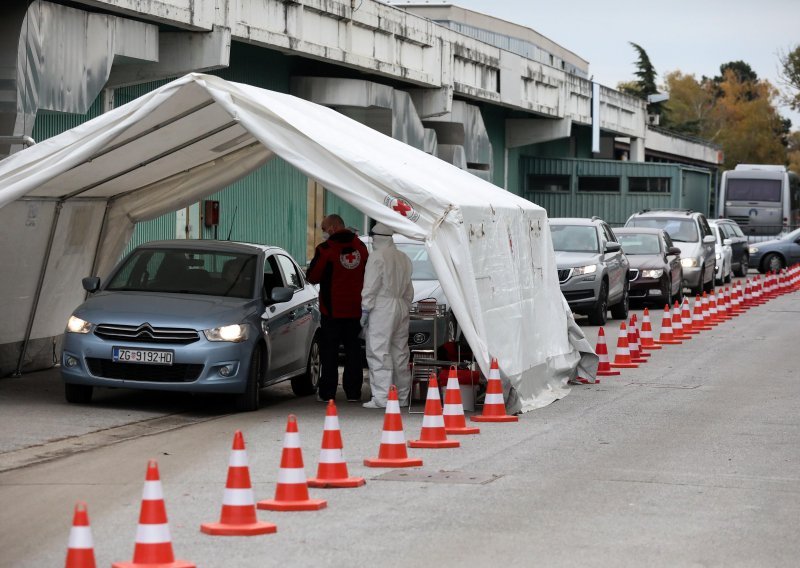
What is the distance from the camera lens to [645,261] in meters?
30.4

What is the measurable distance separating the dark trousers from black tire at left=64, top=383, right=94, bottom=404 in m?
2.31

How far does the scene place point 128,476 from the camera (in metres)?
10.0

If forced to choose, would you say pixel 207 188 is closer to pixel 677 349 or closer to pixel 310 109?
pixel 310 109

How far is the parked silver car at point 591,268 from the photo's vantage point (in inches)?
1005

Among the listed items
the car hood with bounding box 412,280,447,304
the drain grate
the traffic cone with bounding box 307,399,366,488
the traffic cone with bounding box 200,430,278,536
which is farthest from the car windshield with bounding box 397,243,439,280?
the traffic cone with bounding box 200,430,278,536

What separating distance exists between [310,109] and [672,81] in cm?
12723

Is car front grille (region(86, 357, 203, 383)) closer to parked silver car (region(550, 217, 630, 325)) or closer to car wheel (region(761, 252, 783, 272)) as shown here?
parked silver car (region(550, 217, 630, 325))

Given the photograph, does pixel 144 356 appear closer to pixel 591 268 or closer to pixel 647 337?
pixel 647 337

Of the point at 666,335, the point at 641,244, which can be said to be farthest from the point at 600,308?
the point at 641,244

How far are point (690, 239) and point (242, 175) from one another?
1941 centimetres

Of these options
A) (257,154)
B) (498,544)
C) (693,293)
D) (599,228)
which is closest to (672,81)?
(693,293)

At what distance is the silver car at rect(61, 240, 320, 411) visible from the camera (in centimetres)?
1342

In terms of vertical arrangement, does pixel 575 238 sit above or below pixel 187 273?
above

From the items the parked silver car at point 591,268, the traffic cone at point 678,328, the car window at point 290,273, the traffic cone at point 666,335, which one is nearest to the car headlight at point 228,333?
the car window at point 290,273
